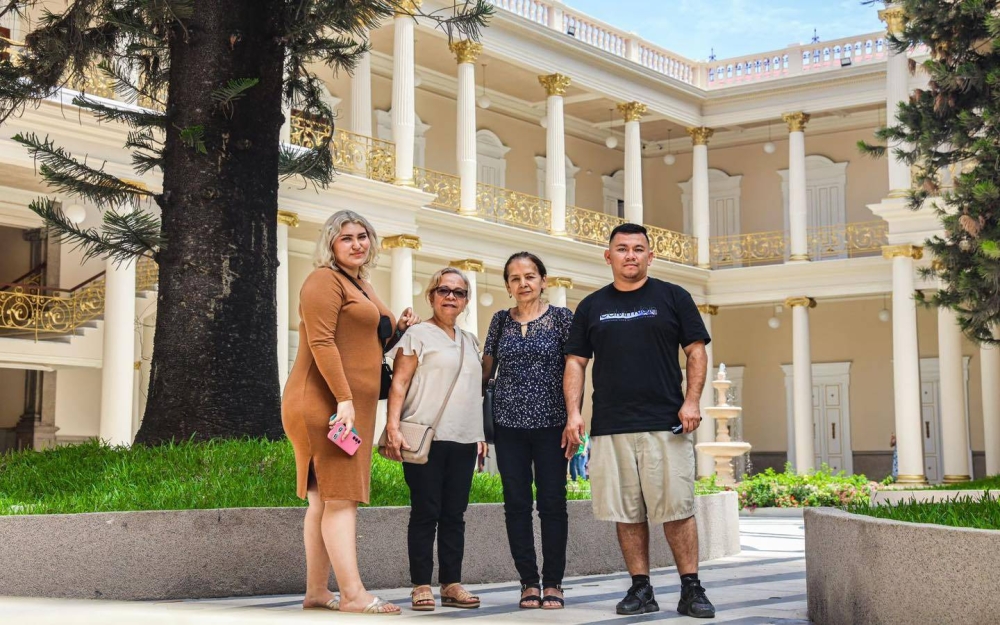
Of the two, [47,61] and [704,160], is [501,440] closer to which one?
[47,61]

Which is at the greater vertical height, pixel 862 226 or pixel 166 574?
pixel 862 226

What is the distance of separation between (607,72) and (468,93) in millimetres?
4509

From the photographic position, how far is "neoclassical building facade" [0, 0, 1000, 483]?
18.5 metres

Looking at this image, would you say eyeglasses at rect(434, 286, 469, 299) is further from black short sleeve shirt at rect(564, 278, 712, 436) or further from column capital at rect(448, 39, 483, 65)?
column capital at rect(448, 39, 483, 65)

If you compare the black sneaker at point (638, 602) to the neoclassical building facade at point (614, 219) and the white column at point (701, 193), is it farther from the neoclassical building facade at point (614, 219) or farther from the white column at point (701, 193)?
the white column at point (701, 193)

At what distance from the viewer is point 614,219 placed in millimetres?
26578

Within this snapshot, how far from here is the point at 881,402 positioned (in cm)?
2927

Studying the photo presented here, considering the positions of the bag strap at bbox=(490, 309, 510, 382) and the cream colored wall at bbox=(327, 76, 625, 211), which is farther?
the cream colored wall at bbox=(327, 76, 625, 211)

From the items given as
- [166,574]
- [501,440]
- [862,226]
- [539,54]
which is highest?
[539,54]

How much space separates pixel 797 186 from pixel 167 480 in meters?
21.5

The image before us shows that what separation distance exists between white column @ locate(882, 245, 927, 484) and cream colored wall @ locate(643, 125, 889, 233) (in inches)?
228

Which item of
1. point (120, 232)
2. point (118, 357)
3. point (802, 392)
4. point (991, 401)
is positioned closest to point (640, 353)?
point (120, 232)

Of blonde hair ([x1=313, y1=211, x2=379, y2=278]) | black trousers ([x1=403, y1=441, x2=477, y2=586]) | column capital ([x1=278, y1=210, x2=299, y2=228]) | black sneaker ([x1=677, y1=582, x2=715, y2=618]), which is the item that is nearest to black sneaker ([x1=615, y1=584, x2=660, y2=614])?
black sneaker ([x1=677, y1=582, x2=715, y2=618])

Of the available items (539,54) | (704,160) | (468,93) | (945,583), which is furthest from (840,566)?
(704,160)
